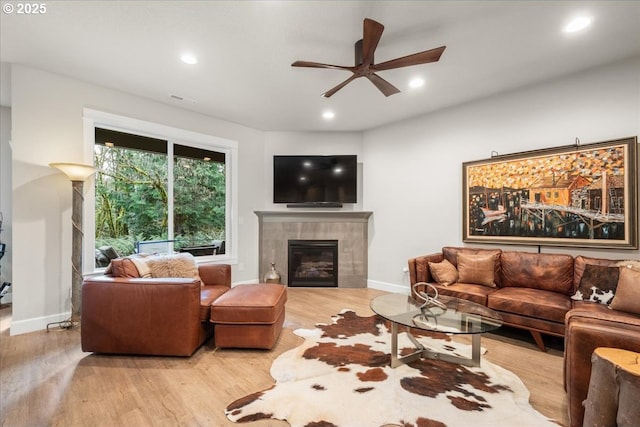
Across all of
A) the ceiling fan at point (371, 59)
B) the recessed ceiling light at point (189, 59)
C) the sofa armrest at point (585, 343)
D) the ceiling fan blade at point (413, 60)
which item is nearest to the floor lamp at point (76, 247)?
the recessed ceiling light at point (189, 59)

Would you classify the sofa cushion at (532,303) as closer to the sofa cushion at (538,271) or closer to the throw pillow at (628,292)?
the sofa cushion at (538,271)

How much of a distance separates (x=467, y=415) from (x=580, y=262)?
83.8 inches

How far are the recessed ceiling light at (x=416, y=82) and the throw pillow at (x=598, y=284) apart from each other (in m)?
2.49

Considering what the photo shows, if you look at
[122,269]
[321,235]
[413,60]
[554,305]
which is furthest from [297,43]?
[554,305]

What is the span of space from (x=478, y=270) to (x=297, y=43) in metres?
3.07

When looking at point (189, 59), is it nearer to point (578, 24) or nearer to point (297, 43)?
point (297, 43)

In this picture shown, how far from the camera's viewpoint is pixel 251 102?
3.88 meters

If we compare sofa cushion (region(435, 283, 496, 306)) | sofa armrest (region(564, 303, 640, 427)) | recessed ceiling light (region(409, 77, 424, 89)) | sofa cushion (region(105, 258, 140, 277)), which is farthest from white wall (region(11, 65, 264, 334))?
sofa armrest (region(564, 303, 640, 427))

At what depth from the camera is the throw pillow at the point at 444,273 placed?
3.30 metres

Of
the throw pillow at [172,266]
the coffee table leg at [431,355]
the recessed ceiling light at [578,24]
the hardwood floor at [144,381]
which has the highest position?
the recessed ceiling light at [578,24]

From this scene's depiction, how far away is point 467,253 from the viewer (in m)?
3.50

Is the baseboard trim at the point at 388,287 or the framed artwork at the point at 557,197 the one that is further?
the baseboard trim at the point at 388,287

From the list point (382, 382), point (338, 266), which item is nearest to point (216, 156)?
point (338, 266)

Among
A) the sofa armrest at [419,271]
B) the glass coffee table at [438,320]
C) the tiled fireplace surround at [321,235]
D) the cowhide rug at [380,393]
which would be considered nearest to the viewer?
the cowhide rug at [380,393]
